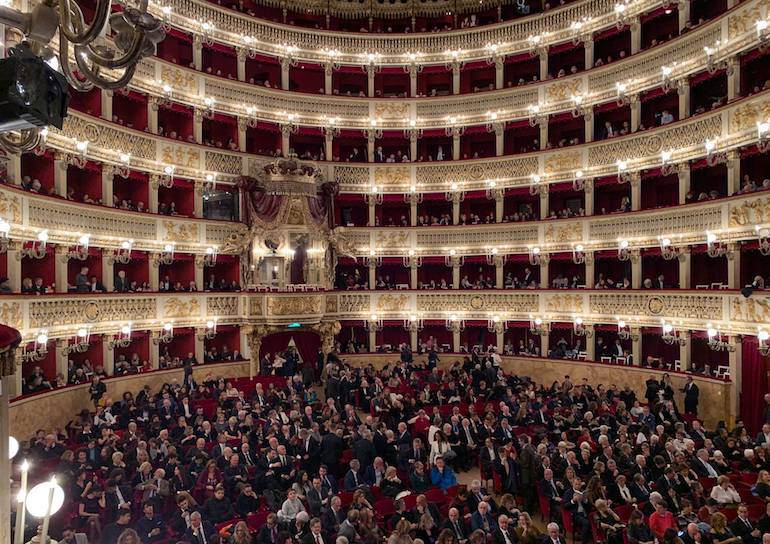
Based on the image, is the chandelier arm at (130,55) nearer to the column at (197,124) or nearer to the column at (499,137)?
the column at (197,124)

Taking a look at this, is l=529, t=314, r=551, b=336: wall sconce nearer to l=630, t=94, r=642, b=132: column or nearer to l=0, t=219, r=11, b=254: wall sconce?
l=630, t=94, r=642, b=132: column

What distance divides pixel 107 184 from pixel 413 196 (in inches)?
510

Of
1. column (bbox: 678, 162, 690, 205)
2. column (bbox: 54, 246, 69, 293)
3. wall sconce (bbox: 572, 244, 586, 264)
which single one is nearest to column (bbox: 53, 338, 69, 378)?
column (bbox: 54, 246, 69, 293)

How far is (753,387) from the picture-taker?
18.1 m

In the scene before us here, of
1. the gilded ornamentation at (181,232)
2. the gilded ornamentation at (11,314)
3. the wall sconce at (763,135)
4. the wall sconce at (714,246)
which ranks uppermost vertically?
the wall sconce at (763,135)

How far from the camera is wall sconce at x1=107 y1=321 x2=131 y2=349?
65.4 ft

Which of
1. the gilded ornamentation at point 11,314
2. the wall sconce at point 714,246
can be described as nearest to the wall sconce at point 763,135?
the wall sconce at point 714,246

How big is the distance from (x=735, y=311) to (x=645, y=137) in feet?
24.6

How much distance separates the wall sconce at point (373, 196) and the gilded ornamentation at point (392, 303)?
437 centimetres

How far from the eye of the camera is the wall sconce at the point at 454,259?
1082 inches

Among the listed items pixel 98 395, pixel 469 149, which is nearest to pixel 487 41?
pixel 469 149

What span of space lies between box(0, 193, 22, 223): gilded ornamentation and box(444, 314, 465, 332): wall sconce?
662 inches

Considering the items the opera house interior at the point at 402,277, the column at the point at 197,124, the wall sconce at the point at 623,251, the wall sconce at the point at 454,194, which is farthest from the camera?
the wall sconce at the point at 454,194

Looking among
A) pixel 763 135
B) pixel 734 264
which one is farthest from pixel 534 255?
pixel 763 135
